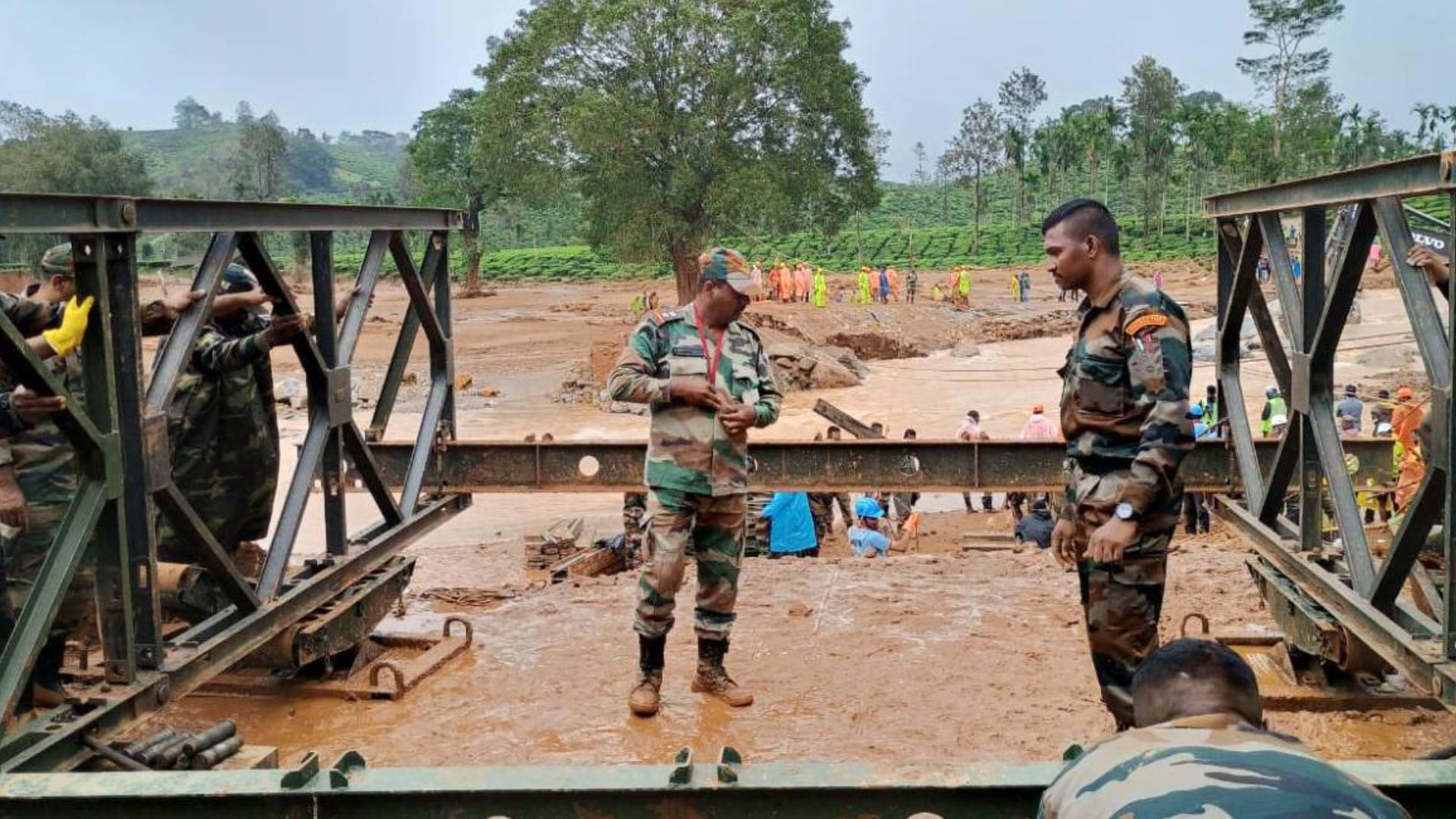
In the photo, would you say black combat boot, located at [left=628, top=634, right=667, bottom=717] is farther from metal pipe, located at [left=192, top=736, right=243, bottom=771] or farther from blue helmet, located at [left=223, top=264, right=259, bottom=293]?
blue helmet, located at [left=223, top=264, right=259, bottom=293]

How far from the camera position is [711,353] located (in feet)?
18.1

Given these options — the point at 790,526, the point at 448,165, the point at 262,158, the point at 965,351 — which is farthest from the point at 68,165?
the point at 790,526

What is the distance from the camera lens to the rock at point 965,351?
32.8 metres

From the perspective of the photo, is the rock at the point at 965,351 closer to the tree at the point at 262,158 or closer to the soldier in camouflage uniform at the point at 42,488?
the soldier in camouflage uniform at the point at 42,488

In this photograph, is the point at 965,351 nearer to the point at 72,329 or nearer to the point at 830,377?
the point at 830,377

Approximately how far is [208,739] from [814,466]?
4.46m

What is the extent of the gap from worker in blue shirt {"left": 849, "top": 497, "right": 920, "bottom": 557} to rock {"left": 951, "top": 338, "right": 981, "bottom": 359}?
58.8ft

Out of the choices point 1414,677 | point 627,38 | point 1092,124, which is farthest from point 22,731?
point 1092,124

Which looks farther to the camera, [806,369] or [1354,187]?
[806,369]

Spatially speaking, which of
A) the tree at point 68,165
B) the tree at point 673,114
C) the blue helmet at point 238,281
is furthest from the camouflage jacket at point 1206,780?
the tree at point 68,165

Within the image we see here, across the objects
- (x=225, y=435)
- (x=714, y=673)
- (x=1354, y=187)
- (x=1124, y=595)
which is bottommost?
(x=714, y=673)

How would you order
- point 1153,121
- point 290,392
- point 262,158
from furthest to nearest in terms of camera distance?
point 262,158 < point 1153,121 < point 290,392

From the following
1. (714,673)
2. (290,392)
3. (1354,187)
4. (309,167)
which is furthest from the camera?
(309,167)

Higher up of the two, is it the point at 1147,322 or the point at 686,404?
the point at 1147,322
